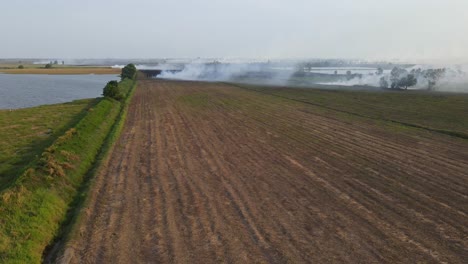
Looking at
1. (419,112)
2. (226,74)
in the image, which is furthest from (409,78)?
(226,74)

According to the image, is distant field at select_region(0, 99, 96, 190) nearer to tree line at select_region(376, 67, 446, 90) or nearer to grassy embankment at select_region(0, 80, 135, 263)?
grassy embankment at select_region(0, 80, 135, 263)

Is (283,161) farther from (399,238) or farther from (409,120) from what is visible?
(409,120)

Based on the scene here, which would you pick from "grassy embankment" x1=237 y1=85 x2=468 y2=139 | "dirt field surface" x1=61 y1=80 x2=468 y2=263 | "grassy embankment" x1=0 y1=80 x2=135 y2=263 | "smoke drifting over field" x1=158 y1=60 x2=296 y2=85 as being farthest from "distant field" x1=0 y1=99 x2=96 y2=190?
"smoke drifting over field" x1=158 y1=60 x2=296 y2=85

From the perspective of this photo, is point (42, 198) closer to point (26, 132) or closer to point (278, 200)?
point (278, 200)

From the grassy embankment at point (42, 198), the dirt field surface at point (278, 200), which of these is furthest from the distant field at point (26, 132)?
the dirt field surface at point (278, 200)

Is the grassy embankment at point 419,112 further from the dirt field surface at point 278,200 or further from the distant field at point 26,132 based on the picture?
the distant field at point 26,132

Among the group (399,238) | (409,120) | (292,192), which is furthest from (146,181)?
(409,120)

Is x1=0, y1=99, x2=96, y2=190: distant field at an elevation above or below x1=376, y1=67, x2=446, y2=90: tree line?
above
